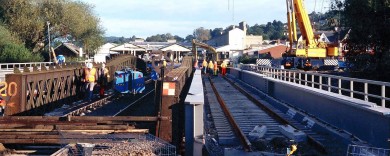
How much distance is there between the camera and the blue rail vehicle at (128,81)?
25.2 metres

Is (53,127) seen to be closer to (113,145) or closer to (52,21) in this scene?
(113,145)

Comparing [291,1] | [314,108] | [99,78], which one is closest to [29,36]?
[291,1]

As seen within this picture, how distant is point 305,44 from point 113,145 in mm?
32673

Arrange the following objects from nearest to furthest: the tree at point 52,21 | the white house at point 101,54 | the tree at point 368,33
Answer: the tree at point 368,33
the white house at point 101,54
the tree at point 52,21

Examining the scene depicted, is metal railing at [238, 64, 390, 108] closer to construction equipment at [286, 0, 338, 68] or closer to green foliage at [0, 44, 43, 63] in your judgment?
construction equipment at [286, 0, 338, 68]

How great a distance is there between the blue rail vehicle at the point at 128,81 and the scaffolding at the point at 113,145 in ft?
49.3

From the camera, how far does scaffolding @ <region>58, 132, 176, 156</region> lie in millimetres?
9070

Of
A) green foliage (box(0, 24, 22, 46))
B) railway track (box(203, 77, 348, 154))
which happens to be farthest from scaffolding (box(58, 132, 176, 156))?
green foliage (box(0, 24, 22, 46))

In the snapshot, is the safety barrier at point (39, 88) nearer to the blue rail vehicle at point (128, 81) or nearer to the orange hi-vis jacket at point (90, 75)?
the orange hi-vis jacket at point (90, 75)

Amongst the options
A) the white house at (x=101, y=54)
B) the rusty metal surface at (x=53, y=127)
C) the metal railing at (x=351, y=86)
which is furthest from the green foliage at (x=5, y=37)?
the rusty metal surface at (x=53, y=127)

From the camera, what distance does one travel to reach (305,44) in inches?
1590

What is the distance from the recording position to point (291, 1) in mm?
39000

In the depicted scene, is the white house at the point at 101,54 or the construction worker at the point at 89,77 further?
the white house at the point at 101,54

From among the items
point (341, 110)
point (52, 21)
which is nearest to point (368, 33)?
point (341, 110)
